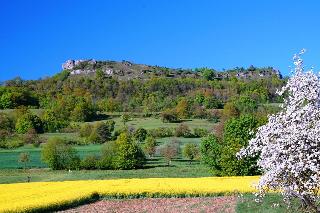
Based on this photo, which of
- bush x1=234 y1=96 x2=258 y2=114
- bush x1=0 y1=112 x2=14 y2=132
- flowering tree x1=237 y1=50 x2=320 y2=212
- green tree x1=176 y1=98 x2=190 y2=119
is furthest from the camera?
green tree x1=176 y1=98 x2=190 y2=119

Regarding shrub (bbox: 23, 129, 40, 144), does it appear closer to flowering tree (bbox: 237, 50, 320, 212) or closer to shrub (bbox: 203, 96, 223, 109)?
shrub (bbox: 203, 96, 223, 109)

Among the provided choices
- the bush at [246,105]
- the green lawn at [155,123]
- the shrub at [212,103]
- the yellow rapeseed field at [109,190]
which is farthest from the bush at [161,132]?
the yellow rapeseed field at [109,190]

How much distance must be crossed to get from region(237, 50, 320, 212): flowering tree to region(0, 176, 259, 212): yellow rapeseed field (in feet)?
56.7

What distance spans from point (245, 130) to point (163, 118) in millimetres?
85216

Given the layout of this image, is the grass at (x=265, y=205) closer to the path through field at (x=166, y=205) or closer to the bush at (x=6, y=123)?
the path through field at (x=166, y=205)

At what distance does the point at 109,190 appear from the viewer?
127ft

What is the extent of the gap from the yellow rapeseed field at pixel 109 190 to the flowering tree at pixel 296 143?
17289 mm

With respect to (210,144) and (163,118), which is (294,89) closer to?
(210,144)

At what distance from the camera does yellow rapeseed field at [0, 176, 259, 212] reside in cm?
3481

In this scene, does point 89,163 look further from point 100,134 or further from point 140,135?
point 100,134

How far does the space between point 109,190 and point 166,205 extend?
21.4 ft

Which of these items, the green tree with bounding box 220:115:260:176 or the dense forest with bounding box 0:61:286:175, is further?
the dense forest with bounding box 0:61:286:175

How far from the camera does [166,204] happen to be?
34219 mm

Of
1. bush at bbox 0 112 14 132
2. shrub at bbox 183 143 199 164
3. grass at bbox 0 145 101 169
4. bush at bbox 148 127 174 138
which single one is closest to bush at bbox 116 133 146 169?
shrub at bbox 183 143 199 164
